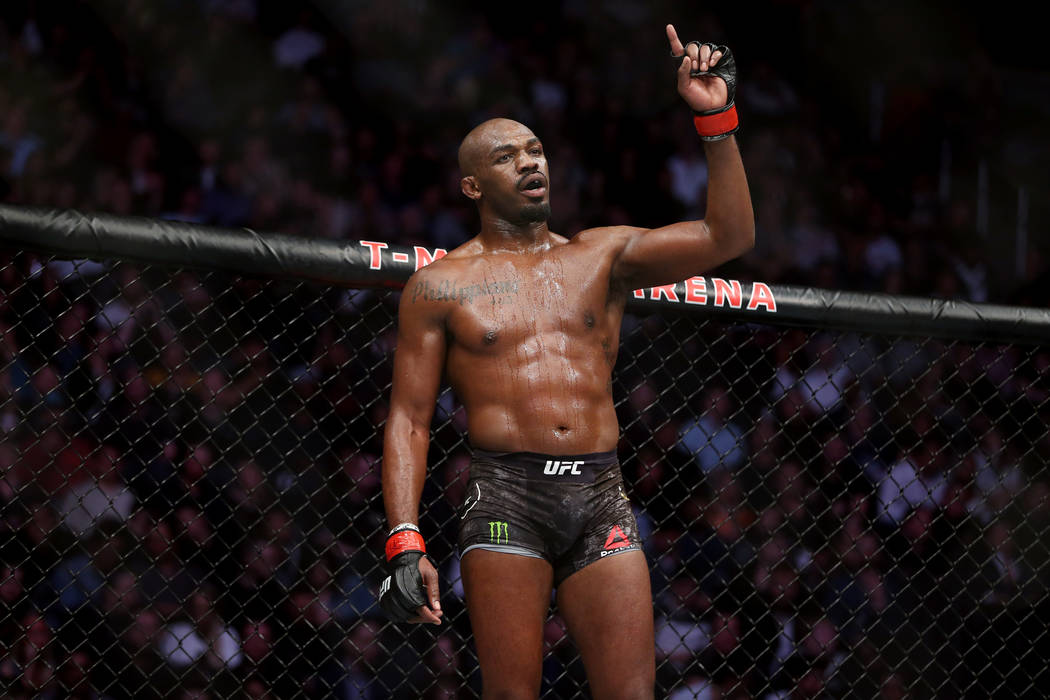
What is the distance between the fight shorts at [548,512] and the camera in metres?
1.89

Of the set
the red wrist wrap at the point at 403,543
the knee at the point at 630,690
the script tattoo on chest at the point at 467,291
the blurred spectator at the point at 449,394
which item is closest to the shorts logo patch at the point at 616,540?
the knee at the point at 630,690

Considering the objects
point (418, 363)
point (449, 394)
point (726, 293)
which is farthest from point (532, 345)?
point (449, 394)

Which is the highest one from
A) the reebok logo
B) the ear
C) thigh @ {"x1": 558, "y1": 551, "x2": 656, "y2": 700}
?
the ear

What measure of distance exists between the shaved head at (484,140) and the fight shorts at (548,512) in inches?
22.8

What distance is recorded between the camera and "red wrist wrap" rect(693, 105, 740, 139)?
187 cm

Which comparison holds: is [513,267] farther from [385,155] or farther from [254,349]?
[385,155]

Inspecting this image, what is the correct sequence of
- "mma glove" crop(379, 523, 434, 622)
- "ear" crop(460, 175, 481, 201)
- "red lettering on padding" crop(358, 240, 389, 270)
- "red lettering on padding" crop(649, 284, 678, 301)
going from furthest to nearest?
1. "red lettering on padding" crop(649, 284, 678, 301)
2. "red lettering on padding" crop(358, 240, 389, 270)
3. "ear" crop(460, 175, 481, 201)
4. "mma glove" crop(379, 523, 434, 622)

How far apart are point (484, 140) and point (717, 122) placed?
47 cm

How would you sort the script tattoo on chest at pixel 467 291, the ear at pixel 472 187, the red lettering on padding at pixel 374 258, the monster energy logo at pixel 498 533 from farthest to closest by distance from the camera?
the red lettering on padding at pixel 374 258 → the ear at pixel 472 187 → the script tattoo on chest at pixel 467 291 → the monster energy logo at pixel 498 533

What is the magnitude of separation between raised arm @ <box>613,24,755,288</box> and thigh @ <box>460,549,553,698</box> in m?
0.59

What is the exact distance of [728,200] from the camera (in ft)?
6.29

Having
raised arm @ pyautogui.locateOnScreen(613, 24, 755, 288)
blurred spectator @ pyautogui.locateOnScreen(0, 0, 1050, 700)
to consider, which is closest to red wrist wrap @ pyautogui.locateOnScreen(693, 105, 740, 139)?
raised arm @ pyautogui.locateOnScreen(613, 24, 755, 288)

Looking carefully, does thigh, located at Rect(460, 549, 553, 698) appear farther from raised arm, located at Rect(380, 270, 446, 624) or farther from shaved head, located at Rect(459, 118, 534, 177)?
shaved head, located at Rect(459, 118, 534, 177)

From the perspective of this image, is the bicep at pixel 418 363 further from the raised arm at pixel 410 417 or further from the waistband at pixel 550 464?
the waistband at pixel 550 464
